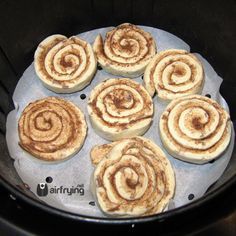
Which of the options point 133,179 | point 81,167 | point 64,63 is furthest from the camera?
point 64,63

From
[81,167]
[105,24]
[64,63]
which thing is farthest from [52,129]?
[105,24]

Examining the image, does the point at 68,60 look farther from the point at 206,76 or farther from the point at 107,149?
the point at 206,76

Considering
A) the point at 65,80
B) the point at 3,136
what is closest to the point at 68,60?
the point at 65,80

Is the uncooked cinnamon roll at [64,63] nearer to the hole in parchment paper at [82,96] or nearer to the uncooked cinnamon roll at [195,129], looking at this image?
the hole in parchment paper at [82,96]

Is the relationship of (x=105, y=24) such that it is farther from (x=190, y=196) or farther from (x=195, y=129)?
(x=190, y=196)

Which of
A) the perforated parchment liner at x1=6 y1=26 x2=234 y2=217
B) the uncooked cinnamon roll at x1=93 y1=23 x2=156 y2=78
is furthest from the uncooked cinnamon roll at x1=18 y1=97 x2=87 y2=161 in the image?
the uncooked cinnamon roll at x1=93 y1=23 x2=156 y2=78

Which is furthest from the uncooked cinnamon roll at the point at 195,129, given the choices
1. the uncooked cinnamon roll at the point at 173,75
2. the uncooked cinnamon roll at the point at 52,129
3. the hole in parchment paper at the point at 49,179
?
the hole in parchment paper at the point at 49,179
